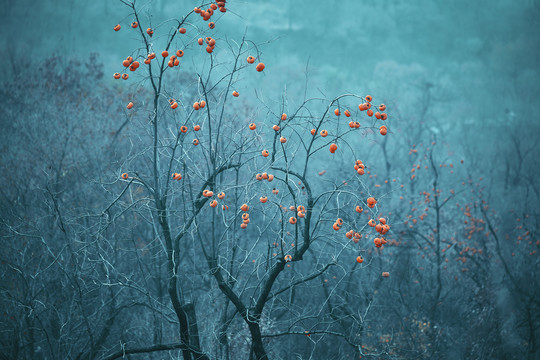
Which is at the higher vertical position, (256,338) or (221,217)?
(221,217)

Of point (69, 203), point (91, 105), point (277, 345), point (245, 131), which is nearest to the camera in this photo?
point (245, 131)

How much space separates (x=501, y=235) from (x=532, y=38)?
80.2 feet

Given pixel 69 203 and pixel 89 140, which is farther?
pixel 89 140

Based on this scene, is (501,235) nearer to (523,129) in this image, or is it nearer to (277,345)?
(277,345)

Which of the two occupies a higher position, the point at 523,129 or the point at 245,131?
the point at 523,129

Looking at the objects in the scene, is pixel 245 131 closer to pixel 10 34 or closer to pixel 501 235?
pixel 501 235

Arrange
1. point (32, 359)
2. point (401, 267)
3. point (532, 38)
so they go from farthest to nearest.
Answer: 1. point (532, 38)
2. point (401, 267)
3. point (32, 359)

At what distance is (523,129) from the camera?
84.8 feet

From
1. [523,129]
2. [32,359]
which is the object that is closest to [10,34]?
[32,359]

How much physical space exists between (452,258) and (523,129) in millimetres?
19314

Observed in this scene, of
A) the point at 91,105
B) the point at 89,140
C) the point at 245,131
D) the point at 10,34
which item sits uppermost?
the point at 10,34

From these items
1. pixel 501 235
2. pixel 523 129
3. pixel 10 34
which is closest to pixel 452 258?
pixel 501 235

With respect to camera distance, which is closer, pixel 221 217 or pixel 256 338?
pixel 256 338

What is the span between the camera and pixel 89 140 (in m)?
12.9
